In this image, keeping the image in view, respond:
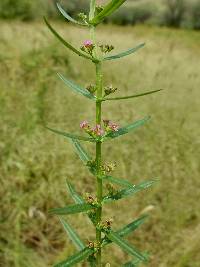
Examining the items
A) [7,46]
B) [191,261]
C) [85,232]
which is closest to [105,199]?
[191,261]

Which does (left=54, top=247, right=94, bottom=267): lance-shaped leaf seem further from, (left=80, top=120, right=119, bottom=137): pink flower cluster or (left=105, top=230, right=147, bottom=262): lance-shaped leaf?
(left=80, top=120, right=119, bottom=137): pink flower cluster

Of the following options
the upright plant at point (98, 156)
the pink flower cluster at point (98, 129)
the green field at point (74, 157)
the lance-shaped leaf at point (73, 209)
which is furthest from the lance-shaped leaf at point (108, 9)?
the green field at point (74, 157)

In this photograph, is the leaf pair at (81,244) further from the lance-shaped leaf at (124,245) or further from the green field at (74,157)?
the green field at (74,157)

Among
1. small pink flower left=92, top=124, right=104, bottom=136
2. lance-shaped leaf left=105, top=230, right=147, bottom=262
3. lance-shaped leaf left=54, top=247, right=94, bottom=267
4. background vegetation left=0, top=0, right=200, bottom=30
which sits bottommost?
lance-shaped leaf left=54, top=247, right=94, bottom=267

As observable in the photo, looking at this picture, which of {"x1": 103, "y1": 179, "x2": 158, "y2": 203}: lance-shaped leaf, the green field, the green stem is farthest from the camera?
the green field

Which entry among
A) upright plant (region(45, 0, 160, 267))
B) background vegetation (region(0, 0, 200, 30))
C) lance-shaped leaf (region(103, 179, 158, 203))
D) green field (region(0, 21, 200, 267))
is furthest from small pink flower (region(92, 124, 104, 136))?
background vegetation (region(0, 0, 200, 30))

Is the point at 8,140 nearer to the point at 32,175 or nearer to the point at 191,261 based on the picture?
the point at 32,175

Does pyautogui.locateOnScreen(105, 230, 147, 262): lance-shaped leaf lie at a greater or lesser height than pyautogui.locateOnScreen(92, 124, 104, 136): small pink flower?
lesser
